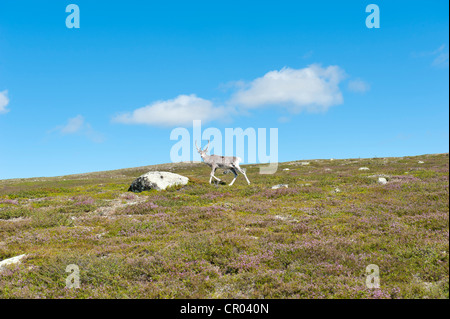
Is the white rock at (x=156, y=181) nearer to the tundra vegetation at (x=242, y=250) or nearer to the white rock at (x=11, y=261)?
the tundra vegetation at (x=242, y=250)

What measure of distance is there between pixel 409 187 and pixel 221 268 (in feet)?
Answer: 53.1

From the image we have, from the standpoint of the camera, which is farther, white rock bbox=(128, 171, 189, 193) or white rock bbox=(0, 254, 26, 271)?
white rock bbox=(128, 171, 189, 193)

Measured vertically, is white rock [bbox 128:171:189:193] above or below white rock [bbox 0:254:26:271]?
above

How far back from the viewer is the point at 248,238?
34.5 feet

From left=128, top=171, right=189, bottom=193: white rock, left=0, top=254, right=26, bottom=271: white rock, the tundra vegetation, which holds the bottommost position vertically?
left=0, top=254, right=26, bottom=271: white rock

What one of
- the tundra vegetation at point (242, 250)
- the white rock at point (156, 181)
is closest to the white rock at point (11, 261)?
the tundra vegetation at point (242, 250)

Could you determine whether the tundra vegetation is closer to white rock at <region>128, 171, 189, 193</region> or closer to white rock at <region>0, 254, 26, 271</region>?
white rock at <region>0, 254, 26, 271</region>

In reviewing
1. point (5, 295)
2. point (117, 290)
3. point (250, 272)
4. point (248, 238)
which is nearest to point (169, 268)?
point (117, 290)

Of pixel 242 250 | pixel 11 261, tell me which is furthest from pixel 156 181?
pixel 242 250

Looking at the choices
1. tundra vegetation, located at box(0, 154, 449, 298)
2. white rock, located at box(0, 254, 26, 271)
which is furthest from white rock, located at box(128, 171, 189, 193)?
white rock, located at box(0, 254, 26, 271)

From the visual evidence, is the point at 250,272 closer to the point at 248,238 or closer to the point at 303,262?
the point at 303,262

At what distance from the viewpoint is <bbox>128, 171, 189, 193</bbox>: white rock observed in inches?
1042

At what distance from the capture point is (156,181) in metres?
26.8

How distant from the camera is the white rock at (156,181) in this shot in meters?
26.5
